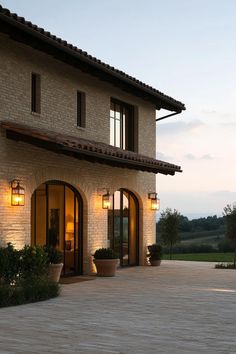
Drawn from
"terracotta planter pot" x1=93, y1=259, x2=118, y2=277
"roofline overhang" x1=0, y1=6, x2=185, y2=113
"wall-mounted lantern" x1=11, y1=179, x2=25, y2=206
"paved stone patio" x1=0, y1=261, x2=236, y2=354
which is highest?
"roofline overhang" x1=0, y1=6, x2=185, y2=113

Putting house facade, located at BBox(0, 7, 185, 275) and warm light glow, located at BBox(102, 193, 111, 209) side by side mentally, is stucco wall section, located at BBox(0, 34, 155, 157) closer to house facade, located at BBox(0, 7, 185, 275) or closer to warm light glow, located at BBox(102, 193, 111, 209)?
house facade, located at BBox(0, 7, 185, 275)

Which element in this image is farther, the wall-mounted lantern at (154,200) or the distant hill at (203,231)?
the distant hill at (203,231)

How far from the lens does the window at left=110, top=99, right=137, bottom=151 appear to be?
20.2m

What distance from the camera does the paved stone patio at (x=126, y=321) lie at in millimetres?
7609

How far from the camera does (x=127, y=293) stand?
530 inches

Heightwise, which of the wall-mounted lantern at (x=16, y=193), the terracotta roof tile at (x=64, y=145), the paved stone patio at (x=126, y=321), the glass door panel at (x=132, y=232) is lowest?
the paved stone patio at (x=126, y=321)

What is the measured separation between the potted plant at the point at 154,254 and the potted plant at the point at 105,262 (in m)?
4.41

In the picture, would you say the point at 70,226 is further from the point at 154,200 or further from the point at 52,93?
the point at 154,200

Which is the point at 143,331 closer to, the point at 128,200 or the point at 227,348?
the point at 227,348

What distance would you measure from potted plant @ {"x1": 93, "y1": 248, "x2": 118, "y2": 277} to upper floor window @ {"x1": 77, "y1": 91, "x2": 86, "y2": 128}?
3950 mm

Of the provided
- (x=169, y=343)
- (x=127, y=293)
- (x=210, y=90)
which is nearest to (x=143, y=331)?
(x=169, y=343)

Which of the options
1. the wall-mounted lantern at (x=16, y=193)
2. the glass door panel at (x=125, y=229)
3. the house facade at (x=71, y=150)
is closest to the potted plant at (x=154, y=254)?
the house facade at (x=71, y=150)

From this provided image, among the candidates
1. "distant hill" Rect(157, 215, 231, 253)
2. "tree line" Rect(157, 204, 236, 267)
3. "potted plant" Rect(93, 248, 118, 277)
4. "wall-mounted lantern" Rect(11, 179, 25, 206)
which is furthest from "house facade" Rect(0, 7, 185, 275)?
"distant hill" Rect(157, 215, 231, 253)

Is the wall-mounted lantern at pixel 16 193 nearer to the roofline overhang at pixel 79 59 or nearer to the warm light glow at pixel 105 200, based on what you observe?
the roofline overhang at pixel 79 59
